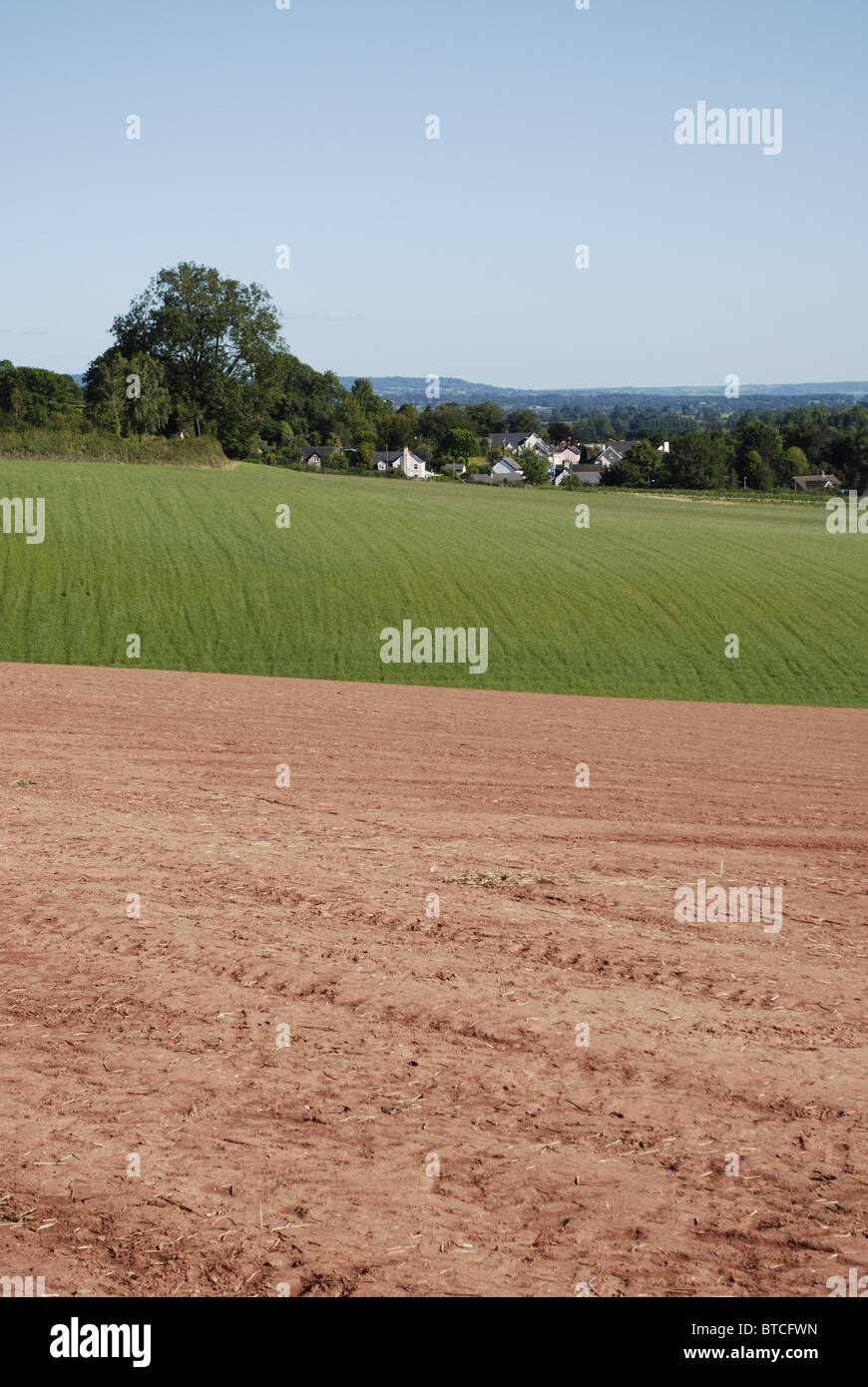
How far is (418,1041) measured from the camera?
870 centimetres

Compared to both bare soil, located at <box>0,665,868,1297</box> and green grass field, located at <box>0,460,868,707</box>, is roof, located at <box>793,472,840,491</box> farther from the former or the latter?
bare soil, located at <box>0,665,868,1297</box>

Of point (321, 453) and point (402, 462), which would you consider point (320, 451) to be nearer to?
point (321, 453)

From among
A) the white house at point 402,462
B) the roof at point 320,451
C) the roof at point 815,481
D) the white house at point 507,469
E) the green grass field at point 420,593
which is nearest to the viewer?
the green grass field at point 420,593

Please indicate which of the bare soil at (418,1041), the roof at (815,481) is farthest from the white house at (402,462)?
the bare soil at (418,1041)

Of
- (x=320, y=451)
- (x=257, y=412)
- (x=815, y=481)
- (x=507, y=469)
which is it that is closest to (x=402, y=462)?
(x=320, y=451)

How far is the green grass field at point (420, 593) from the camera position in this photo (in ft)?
113

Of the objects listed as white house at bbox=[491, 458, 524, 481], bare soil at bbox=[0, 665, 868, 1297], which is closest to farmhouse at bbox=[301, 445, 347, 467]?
white house at bbox=[491, 458, 524, 481]

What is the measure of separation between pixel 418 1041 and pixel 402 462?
146 meters

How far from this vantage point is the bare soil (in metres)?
6.34

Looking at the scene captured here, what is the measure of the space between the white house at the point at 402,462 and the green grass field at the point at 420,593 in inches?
3595

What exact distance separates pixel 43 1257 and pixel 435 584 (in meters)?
36.8

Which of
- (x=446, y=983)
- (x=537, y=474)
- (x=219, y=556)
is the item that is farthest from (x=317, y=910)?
(x=537, y=474)

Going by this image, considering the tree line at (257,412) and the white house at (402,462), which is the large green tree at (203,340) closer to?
the tree line at (257,412)
